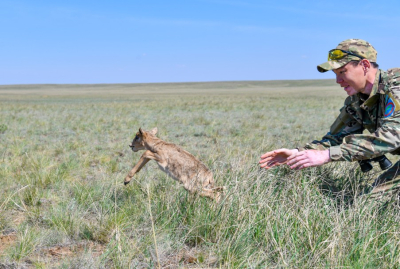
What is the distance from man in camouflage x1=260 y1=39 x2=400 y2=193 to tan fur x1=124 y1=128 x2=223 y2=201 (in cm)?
80

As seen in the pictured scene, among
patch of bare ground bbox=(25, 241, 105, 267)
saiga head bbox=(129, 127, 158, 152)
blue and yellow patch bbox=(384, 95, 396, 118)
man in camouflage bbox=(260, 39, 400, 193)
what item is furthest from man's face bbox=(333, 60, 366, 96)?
saiga head bbox=(129, 127, 158, 152)

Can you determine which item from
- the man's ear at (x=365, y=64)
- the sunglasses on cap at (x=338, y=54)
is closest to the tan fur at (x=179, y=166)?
the sunglasses on cap at (x=338, y=54)

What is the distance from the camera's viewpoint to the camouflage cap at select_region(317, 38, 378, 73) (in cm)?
386

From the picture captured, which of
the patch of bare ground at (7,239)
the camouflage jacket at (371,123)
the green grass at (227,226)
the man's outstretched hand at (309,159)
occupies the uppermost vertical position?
the camouflage jacket at (371,123)

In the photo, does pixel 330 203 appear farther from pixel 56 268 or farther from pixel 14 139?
pixel 14 139

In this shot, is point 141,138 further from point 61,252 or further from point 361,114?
point 361,114

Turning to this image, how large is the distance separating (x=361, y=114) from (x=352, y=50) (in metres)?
0.90

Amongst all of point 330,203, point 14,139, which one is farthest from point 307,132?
point 330,203

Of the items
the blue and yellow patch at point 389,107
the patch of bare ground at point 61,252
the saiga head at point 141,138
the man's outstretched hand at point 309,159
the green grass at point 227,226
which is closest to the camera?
the green grass at point 227,226

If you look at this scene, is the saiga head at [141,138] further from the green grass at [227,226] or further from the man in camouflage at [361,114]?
the man in camouflage at [361,114]

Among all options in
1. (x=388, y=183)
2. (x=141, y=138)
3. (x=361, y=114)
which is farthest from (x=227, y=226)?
(x=141, y=138)

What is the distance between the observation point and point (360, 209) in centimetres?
381

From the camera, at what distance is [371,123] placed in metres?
4.44

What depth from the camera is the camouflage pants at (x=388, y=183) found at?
4188mm
